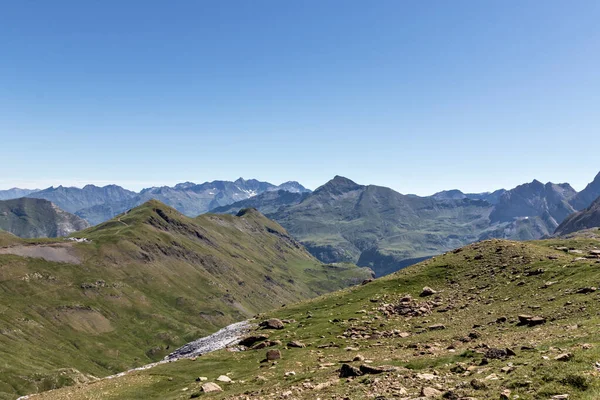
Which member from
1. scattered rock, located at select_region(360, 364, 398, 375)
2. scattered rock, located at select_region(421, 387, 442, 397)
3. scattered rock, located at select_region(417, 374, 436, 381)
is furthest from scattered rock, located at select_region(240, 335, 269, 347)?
scattered rock, located at select_region(421, 387, 442, 397)

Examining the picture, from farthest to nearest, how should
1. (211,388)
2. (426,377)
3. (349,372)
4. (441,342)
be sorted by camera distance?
(441,342), (211,388), (349,372), (426,377)

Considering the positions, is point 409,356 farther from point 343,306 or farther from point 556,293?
point 343,306

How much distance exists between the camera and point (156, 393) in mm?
42344

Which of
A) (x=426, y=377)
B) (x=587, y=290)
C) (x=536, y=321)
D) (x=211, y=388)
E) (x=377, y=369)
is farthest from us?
(x=587, y=290)

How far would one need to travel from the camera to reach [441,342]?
37344mm

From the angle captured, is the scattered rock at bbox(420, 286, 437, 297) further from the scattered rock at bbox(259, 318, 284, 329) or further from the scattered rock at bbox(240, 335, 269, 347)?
the scattered rock at bbox(240, 335, 269, 347)

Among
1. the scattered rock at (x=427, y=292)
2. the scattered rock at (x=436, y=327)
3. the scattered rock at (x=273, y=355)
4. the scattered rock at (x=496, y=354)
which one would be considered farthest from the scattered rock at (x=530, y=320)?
the scattered rock at (x=273, y=355)

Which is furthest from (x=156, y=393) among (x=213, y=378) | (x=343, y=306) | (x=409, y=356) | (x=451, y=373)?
(x=343, y=306)

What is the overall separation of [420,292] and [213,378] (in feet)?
126

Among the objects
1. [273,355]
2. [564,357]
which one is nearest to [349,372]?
[564,357]

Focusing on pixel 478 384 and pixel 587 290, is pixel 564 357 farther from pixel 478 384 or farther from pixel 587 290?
pixel 587 290

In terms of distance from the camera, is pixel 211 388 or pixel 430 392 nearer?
pixel 430 392

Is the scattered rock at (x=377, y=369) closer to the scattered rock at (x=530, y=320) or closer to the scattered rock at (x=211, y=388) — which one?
the scattered rock at (x=211, y=388)

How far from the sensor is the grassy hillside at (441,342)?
22312 mm
